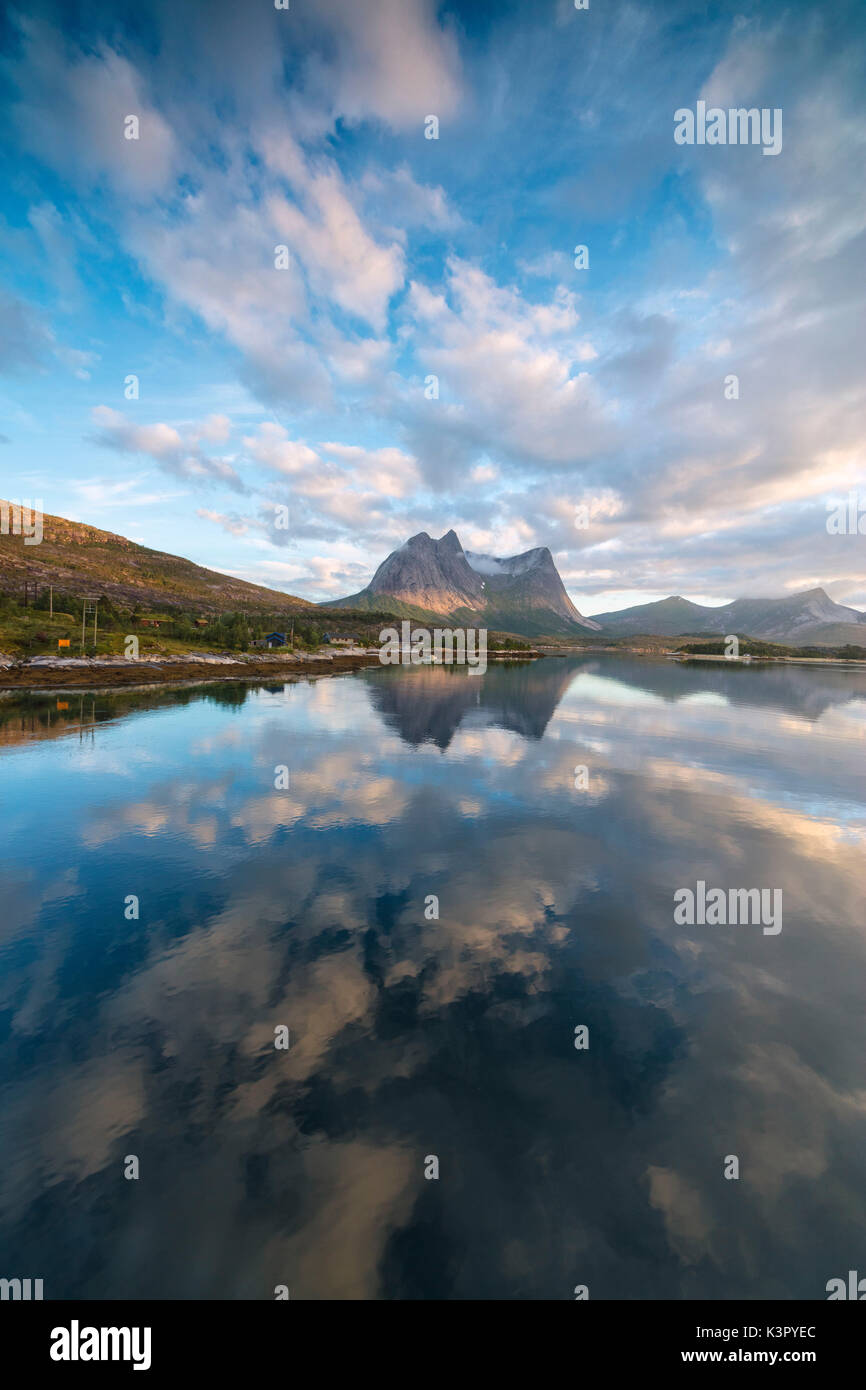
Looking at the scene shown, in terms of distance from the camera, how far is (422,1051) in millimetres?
12414

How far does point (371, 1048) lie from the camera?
12.5 m

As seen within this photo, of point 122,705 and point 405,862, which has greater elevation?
point 122,705

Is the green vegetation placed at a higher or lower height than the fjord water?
higher

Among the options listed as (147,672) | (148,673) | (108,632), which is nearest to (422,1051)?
(148,673)

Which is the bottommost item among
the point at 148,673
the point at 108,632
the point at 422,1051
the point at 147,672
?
the point at 422,1051

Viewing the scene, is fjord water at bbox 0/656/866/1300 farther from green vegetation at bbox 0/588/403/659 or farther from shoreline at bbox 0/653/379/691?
green vegetation at bbox 0/588/403/659

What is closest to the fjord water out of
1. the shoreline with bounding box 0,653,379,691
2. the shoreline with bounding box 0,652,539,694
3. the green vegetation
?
the shoreline with bounding box 0,652,539,694

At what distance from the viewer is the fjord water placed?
8.51 meters

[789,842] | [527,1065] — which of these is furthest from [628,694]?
[527,1065]

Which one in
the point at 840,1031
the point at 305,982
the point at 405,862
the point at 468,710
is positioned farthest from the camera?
the point at 468,710

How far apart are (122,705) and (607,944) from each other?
2669 inches

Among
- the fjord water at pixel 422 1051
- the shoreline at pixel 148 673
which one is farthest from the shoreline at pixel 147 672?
the fjord water at pixel 422 1051

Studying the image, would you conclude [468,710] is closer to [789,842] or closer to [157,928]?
[789,842]

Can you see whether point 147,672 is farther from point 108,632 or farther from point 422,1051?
point 422,1051
